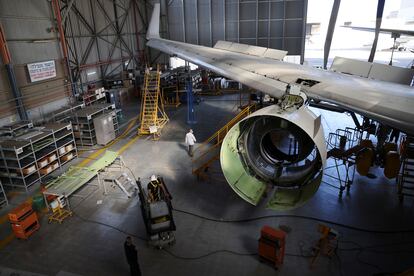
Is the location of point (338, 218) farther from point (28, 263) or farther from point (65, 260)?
point (28, 263)

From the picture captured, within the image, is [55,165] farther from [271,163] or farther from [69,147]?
[271,163]

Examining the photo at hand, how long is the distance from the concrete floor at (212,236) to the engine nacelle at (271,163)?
4281mm

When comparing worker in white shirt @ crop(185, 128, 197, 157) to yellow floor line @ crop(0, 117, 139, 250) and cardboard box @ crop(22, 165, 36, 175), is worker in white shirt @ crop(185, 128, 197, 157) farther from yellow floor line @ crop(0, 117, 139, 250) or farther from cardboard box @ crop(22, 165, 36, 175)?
cardboard box @ crop(22, 165, 36, 175)

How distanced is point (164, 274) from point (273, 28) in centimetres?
3291

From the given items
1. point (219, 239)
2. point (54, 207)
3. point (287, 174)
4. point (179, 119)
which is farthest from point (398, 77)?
point (179, 119)

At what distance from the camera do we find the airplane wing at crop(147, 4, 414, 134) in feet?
19.6

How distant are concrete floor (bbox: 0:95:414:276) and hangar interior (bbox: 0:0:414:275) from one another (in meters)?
0.05

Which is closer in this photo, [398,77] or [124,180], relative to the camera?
[398,77]

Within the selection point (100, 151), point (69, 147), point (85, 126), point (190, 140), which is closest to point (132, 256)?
point (190, 140)

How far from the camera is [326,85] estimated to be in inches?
336

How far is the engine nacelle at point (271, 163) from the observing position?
5441mm

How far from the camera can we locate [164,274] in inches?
349

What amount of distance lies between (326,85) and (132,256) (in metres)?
7.54

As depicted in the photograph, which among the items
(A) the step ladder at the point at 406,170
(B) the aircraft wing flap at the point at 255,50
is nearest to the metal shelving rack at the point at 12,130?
(B) the aircraft wing flap at the point at 255,50
